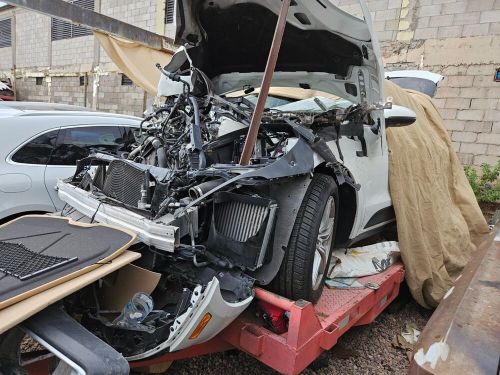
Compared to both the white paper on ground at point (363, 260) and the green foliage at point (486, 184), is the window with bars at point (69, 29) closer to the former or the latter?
the green foliage at point (486, 184)

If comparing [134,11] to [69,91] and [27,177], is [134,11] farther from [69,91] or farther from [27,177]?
[27,177]

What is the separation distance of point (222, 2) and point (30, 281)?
2312 millimetres

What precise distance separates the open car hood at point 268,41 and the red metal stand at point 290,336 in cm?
185

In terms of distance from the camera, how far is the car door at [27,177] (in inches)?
131

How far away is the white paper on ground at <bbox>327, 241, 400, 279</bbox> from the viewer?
9.89 ft

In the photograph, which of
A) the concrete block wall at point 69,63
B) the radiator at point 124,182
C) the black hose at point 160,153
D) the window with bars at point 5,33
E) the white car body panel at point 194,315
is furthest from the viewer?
the window with bars at point 5,33

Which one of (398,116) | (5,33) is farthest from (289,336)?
(5,33)

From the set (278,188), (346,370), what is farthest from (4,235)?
(346,370)

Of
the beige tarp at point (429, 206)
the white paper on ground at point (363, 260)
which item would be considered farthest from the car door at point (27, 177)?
the beige tarp at point (429, 206)

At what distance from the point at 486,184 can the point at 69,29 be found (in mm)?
16676

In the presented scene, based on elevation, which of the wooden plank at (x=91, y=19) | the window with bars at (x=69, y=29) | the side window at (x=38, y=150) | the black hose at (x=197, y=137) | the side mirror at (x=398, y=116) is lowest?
the side window at (x=38, y=150)

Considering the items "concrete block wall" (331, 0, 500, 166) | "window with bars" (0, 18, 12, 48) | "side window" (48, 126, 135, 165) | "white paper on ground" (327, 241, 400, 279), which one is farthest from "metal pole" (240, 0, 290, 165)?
"window with bars" (0, 18, 12, 48)

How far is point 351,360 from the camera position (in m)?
2.94

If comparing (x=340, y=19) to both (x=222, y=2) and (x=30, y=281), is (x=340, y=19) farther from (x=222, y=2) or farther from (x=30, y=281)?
(x=30, y=281)
